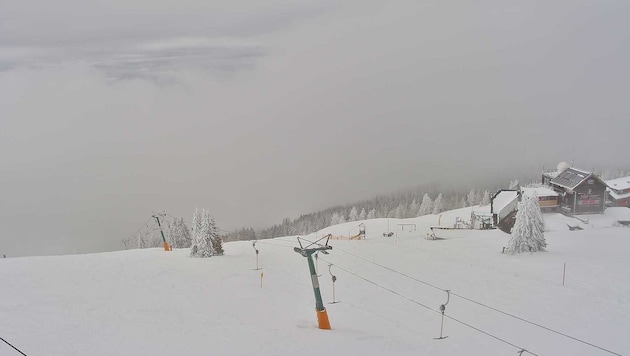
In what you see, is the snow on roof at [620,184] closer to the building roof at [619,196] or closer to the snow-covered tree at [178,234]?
the building roof at [619,196]

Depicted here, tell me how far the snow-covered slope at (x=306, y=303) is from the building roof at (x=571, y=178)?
25.4m

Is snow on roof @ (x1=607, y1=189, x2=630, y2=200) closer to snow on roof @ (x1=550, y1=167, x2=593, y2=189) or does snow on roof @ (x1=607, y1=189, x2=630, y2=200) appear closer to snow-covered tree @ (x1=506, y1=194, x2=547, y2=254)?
snow on roof @ (x1=550, y1=167, x2=593, y2=189)

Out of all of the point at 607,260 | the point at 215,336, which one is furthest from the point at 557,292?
the point at 215,336

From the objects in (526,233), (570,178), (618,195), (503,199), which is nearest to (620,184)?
(618,195)

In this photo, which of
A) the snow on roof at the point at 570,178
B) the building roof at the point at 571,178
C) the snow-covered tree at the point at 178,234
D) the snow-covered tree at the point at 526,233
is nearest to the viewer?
the snow-covered tree at the point at 526,233

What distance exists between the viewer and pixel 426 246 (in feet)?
154

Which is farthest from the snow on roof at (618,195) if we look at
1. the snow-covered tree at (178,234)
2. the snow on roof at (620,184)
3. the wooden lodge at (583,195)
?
the snow-covered tree at (178,234)

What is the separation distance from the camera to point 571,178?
66.8 meters

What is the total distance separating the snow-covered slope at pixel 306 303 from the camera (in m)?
17.0

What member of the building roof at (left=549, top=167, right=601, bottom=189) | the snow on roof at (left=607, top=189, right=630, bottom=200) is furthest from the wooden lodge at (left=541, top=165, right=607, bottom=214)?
the snow on roof at (left=607, top=189, right=630, bottom=200)

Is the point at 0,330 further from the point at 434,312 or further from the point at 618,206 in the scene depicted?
the point at 618,206

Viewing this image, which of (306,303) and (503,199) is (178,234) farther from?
(306,303)

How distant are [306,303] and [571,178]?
58383mm

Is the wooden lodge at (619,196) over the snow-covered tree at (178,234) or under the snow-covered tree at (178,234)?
over
